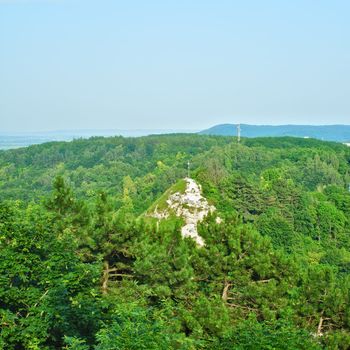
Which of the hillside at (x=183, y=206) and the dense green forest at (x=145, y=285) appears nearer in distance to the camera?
the dense green forest at (x=145, y=285)

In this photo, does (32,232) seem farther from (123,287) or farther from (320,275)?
(320,275)

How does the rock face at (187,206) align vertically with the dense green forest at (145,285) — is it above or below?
below

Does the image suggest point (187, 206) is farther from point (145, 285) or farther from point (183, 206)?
point (145, 285)

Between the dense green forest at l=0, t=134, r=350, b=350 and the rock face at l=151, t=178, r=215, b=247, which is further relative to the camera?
the rock face at l=151, t=178, r=215, b=247

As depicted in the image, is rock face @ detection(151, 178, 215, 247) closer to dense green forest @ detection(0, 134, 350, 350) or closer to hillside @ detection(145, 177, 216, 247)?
hillside @ detection(145, 177, 216, 247)

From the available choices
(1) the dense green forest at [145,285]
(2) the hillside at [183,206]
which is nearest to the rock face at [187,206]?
(2) the hillside at [183,206]

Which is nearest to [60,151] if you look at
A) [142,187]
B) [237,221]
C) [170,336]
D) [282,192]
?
[142,187]

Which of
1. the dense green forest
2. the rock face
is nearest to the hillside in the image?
the rock face

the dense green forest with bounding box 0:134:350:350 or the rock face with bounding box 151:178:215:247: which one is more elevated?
the dense green forest with bounding box 0:134:350:350

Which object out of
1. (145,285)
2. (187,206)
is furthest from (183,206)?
(145,285)

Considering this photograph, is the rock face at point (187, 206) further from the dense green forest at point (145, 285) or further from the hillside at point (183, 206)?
the dense green forest at point (145, 285)

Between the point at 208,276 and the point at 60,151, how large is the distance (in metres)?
137

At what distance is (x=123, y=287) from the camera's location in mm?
17672

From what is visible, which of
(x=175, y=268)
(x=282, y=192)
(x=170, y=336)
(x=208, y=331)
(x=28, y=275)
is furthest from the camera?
(x=282, y=192)
